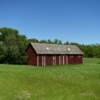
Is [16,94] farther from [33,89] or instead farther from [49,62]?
[49,62]

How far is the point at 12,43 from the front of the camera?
237 feet

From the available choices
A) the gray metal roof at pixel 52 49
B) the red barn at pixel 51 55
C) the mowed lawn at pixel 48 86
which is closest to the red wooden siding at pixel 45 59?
the red barn at pixel 51 55

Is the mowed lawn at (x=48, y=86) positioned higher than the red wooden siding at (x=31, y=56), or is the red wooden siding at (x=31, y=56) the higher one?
the red wooden siding at (x=31, y=56)

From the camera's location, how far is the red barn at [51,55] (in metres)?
62.3

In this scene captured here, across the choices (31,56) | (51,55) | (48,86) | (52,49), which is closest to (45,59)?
(51,55)

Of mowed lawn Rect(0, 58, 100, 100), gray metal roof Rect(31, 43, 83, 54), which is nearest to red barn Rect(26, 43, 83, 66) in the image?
gray metal roof Rect(31, 43, 83, 54)

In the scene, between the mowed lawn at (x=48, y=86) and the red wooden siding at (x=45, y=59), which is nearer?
the mowed lawn at (x=48, y=86)

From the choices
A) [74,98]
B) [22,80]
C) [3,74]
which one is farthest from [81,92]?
[3,74]

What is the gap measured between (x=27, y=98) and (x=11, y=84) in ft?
17.8

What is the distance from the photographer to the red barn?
205ft

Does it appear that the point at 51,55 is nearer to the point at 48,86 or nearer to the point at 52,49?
the point at 52,49

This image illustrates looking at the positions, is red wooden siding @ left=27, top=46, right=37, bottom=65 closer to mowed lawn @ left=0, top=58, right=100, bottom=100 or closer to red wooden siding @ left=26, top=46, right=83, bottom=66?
red wooden siding @ left=26, top=46, right=83, bottom=66

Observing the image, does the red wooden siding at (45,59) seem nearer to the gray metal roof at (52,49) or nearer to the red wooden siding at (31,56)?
the red wooden siding at (31,56)

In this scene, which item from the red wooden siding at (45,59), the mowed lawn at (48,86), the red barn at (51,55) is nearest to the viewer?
the mowed lawn at (48,86)
